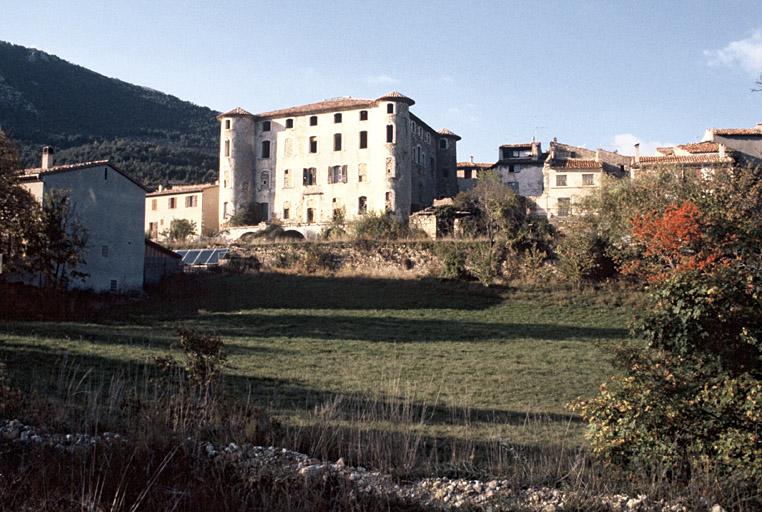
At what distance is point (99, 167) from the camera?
36.3 metres

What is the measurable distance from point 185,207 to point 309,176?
10756mm

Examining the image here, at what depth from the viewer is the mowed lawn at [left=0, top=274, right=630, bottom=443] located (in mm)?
14484

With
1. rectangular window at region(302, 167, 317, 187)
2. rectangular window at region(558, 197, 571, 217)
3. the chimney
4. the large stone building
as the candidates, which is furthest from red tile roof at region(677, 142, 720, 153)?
the chimney

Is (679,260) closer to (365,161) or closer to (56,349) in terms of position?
(56,349)

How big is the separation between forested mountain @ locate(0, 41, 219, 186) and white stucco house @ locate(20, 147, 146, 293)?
46.0 m

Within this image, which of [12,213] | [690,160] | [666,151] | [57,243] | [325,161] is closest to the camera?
[12,213]

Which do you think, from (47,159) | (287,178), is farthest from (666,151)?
(47,159)

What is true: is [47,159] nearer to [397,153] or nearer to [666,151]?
[397,153]

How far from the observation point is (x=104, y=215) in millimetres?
36625

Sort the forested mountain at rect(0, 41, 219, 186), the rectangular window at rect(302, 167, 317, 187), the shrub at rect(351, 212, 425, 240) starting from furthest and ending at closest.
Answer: the forested mountain at rect(0, 41, 219, 186), the rectangular window at rect(302, 167, 317, 187), the shrub at rect(351, 212, 425, 240)

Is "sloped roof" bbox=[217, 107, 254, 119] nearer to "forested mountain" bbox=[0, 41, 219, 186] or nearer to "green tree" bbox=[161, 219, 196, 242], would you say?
"green tree" bbox=[161, 219, 196, 242]

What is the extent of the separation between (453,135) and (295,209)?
17.2 metres

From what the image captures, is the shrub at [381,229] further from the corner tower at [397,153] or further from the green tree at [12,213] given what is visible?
the green tree at [12,213]

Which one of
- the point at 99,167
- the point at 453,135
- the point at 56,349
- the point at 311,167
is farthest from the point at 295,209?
the point at 56,349
